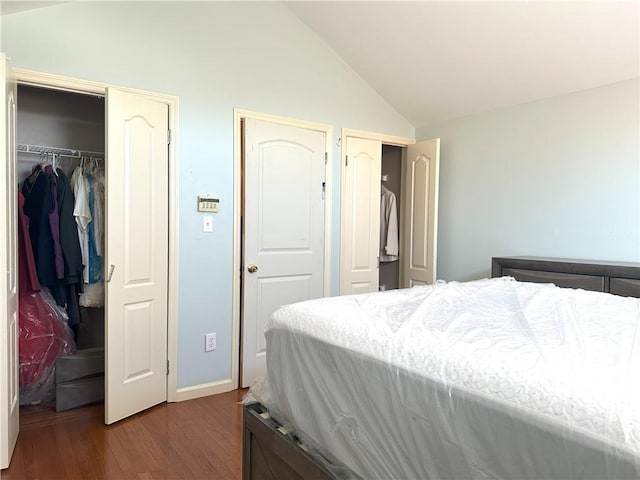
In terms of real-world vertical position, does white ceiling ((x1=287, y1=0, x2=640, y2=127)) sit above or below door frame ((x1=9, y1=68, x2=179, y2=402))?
above

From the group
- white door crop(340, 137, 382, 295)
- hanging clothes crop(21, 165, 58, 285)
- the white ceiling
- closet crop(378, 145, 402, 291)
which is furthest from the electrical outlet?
the white ceiling

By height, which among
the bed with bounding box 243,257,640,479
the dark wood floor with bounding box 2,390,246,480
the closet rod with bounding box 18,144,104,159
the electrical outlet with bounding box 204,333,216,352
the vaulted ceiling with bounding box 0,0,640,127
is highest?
the vaulted ceiling with bounding box 0,0,640,127

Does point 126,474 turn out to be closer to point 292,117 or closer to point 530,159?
point 292,117

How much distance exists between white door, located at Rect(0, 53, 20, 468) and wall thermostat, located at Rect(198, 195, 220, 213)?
108 cm

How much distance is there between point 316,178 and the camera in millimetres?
3559

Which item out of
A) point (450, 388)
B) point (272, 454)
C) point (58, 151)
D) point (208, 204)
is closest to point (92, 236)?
point (58, 151)

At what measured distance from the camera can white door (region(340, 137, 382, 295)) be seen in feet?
12.4

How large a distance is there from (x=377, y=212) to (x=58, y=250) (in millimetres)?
2585

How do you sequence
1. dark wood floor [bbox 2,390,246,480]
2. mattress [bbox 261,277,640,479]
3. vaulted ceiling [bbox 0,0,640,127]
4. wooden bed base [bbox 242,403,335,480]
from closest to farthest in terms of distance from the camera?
1. mattress [bbox 261,277,640,479]
2. wooden bed base [bbox 242,403,335,480]
3. dark wood floor [bbox 2,390,246,480]
4. vaulted ceiling [bbox 0,0,640,127]

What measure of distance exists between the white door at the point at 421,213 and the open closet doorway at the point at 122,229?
86.5 inches

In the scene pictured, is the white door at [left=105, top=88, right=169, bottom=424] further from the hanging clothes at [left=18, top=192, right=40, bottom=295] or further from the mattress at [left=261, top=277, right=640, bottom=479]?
the mattress at [left=261, top=277, right=640, bottom=479]

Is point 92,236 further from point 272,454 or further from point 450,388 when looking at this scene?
point 450,388

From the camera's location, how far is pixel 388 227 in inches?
169

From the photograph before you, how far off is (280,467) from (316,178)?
248 centimetres
